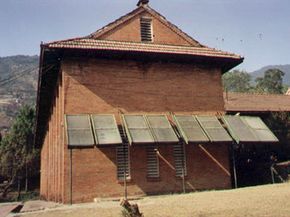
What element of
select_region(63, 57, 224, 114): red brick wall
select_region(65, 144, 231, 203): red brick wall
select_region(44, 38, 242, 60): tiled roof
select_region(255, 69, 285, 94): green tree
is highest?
select_region(255, 69, 285, 94): green tree

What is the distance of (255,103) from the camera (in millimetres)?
32062

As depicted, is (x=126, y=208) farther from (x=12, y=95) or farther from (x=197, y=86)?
(x=12, y=95)

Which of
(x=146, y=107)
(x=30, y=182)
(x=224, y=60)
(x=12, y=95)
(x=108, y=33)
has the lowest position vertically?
(x=30, y=182)

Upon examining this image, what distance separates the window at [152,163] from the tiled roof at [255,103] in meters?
10.8

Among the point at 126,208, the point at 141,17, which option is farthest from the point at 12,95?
the point at 126,208

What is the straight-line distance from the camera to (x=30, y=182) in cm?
4588

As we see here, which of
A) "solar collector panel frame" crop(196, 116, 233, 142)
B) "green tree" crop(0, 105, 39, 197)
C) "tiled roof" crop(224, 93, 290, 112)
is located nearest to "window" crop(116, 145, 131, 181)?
"solar collector panel frame" crop(196, 116, 233, 142)

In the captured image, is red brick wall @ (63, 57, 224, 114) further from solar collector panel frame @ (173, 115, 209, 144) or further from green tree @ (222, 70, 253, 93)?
green tree @ (222, 70, 253, 93)

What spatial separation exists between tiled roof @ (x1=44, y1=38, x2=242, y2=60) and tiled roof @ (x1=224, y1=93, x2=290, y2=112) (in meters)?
7.81

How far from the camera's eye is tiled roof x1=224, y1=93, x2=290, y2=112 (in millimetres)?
29572

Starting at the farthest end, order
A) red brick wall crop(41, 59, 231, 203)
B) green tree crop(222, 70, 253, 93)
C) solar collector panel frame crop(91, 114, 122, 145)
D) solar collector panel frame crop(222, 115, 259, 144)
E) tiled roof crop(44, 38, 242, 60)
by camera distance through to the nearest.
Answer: green tree crop(222, 70, 253, 93)
solar collector panel frame crop(222, 115, 259, 144)
tiled roof crop(44, 38, 242, 60)
red brick wall crop(41, 59, 231, 203)
solar collector panel frame crop(91, 114, 122, 145)

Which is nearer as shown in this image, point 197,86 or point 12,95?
point 197,86

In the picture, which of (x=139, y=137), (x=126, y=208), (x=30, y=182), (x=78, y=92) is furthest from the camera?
(x=30, y=182)

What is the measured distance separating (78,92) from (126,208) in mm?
10119
